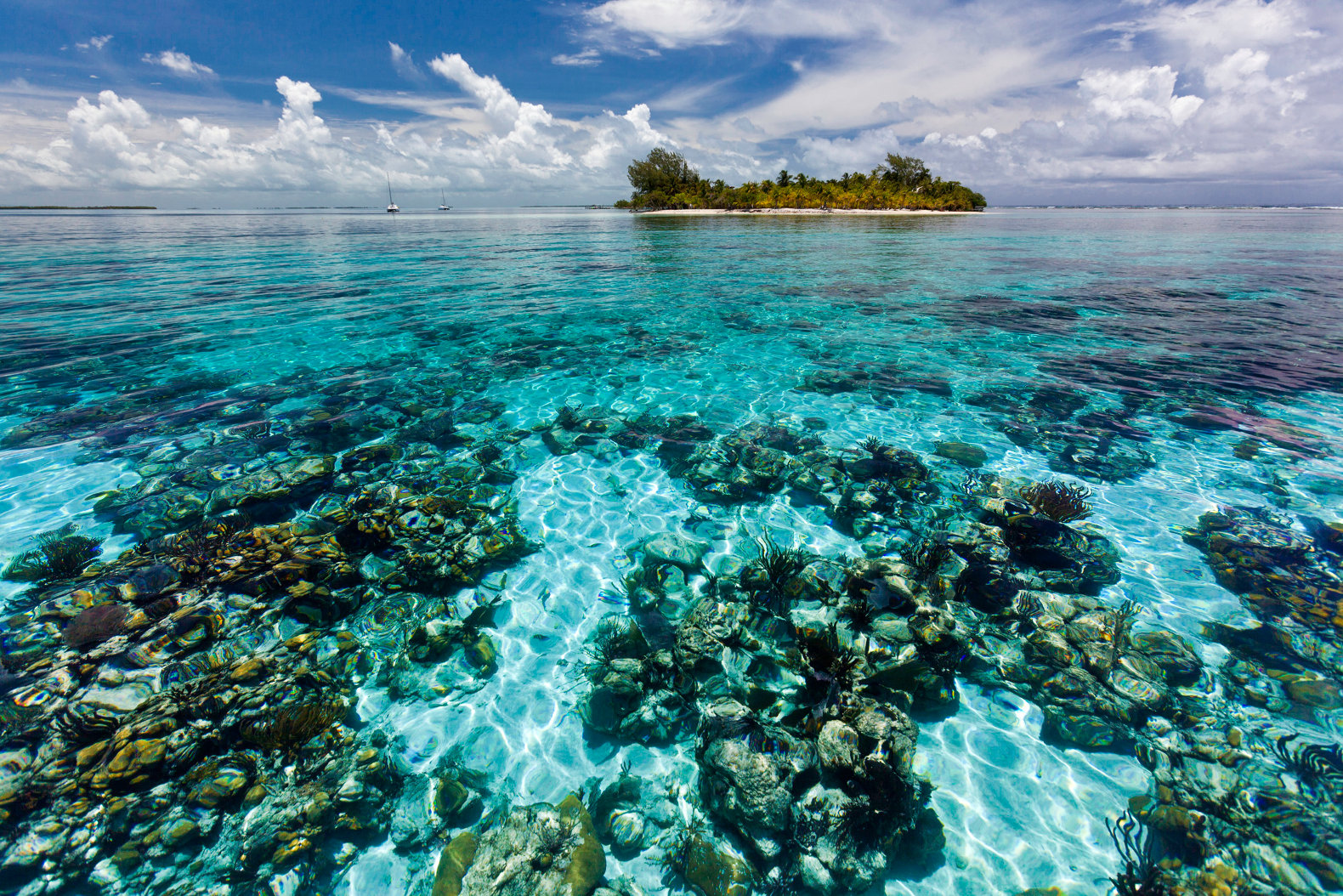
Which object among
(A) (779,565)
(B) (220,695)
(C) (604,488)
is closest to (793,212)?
(C) (604,488)

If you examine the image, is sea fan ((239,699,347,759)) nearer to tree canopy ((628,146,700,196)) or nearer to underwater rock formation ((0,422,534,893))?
underwater rock formation ((0,422,534,893))

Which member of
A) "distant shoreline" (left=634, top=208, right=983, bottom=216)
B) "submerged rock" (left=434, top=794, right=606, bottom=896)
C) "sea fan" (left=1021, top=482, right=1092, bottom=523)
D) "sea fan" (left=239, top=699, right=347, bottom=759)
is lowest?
"submerged rock" (left=434, top=794, right=606, bottom=896)

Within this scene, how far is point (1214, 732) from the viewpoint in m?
3.85

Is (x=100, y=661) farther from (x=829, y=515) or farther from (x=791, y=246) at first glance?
(x=791, y=246)

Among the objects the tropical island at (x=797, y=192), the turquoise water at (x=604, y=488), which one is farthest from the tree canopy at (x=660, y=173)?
the turquoise water at (x=604, y=488)

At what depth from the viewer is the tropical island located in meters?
112

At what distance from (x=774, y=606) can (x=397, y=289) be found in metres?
22.4

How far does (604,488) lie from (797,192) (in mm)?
124144

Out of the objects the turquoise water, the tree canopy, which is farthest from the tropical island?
the turquoise water

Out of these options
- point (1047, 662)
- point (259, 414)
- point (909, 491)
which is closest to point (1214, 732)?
point (1047, 662)

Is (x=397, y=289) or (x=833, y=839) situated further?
(x=397, y=289)

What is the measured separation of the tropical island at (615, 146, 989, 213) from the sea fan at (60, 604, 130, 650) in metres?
121

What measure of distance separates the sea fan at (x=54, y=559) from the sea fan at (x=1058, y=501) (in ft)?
35.6

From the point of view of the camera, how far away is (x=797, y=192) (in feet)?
375
